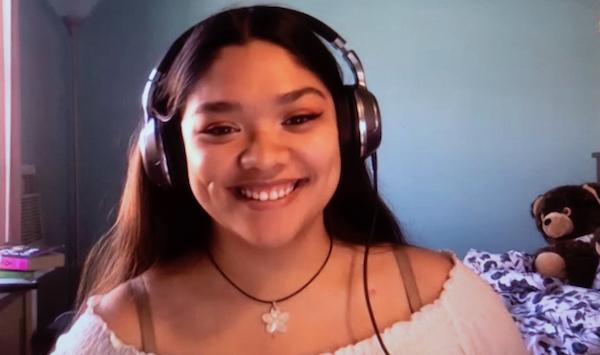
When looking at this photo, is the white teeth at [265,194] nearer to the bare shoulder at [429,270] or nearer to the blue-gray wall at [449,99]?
the bare shoulder at [429,270]

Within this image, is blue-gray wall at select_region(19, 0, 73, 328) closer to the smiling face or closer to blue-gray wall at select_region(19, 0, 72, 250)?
blue-gray wall at select_region(19, 0, 72, 250)

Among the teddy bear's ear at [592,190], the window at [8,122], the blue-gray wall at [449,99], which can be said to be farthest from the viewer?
the blue-gray wall at [449,99]

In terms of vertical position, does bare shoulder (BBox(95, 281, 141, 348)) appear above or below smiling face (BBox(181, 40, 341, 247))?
below

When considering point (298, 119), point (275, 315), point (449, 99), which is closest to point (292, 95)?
point (298, 119)

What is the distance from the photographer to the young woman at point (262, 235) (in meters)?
0.66

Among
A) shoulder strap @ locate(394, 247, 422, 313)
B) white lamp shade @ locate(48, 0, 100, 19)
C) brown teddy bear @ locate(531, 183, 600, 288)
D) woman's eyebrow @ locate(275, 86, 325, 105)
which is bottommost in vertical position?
brown teddy bear @ locate(531, 183, 600, 288)

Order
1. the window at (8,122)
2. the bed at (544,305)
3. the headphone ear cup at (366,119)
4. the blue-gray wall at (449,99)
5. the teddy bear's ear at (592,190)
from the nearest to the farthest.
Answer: the headphone ear cup at (366,119)
the bed at (544,305)
the window at (8,122)
the teddy bear's ear at (592,190)
the blue-gray wall at (449,99)

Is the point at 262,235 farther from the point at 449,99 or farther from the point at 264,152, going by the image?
the point at 449,99

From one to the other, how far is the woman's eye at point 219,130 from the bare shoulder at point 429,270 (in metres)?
0.28

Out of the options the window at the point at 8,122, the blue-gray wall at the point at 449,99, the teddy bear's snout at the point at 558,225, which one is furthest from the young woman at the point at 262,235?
the blue-gray wall at the point at 449,99

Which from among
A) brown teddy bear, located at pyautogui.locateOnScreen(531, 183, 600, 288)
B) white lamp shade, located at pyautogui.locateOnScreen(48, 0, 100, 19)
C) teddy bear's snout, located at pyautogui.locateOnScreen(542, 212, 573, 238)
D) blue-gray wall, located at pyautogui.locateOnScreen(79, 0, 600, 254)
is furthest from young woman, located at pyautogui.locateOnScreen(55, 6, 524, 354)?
blue-gray wall, located at pyautogui.locateOnScreen(79, 0, 600, 254)

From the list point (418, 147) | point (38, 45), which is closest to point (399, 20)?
point (418, 147)

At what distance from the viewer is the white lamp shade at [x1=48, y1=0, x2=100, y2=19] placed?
A: 97.7 inches

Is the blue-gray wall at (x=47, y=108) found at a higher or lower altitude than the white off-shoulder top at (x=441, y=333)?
higher
